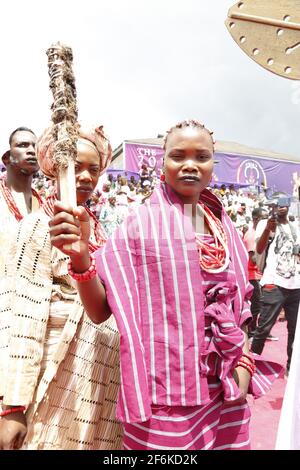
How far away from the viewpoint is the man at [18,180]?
9.23 feet

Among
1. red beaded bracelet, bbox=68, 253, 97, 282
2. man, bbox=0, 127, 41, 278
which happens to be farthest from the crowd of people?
man, bbox=0, 127, 41, 278

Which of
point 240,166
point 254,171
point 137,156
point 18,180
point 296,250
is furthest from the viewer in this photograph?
point 254,171

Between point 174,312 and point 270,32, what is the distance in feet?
3.17

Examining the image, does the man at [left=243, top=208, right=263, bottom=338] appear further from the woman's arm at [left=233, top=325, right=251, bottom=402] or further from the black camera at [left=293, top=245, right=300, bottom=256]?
the woman's arm at [left=233, top=325, right=251, bottom=402]

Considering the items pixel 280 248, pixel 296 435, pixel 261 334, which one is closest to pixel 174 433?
pixel 296 435

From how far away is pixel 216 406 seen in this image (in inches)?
57.8

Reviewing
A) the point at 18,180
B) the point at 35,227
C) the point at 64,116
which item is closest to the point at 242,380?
the point at 35,227

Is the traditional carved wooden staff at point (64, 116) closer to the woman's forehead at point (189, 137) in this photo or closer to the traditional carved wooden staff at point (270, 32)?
the woman's forehead at point (189, 137)

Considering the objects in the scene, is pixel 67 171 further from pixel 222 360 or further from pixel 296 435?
pixel 296 435

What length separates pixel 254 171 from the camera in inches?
969

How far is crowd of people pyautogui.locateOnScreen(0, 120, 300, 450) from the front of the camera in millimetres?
1352

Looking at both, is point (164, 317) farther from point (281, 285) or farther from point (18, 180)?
point (281, 285)

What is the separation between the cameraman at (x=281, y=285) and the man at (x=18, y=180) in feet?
7.92

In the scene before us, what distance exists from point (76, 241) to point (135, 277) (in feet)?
1.02
